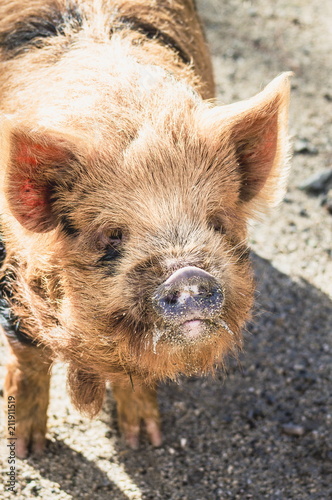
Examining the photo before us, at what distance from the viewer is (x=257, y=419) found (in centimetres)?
427

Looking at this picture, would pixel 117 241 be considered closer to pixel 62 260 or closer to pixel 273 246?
pixel 62 260

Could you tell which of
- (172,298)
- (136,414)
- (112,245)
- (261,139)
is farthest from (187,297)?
(136,414)

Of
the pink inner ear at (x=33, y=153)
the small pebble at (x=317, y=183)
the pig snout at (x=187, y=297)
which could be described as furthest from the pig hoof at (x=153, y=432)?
the small pebble at (x=317, y=183)

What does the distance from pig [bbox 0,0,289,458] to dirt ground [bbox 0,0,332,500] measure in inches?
22.8

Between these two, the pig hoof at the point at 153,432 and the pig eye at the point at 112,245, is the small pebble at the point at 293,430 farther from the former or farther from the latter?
the pig eye at the point at 112,245

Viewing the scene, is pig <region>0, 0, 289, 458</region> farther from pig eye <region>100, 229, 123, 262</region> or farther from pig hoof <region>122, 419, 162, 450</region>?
pig hoof <region>122, 419, 162, 450</region>

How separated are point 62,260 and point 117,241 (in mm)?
294

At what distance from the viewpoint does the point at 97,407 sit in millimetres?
3527

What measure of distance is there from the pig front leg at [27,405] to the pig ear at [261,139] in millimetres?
1513

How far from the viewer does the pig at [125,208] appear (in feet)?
8.92

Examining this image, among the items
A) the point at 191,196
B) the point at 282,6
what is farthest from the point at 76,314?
the point at 282,6

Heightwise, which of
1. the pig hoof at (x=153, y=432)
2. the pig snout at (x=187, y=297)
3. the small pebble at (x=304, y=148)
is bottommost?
the pig hoof at (x=153, y=432)

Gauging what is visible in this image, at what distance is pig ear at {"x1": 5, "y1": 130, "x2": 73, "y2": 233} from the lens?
109 inches

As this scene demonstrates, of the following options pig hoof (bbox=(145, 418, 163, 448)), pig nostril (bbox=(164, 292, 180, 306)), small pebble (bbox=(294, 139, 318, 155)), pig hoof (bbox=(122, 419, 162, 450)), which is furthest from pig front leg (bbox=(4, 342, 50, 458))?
small pebble (bbox=(294, 139, 318, 155))
